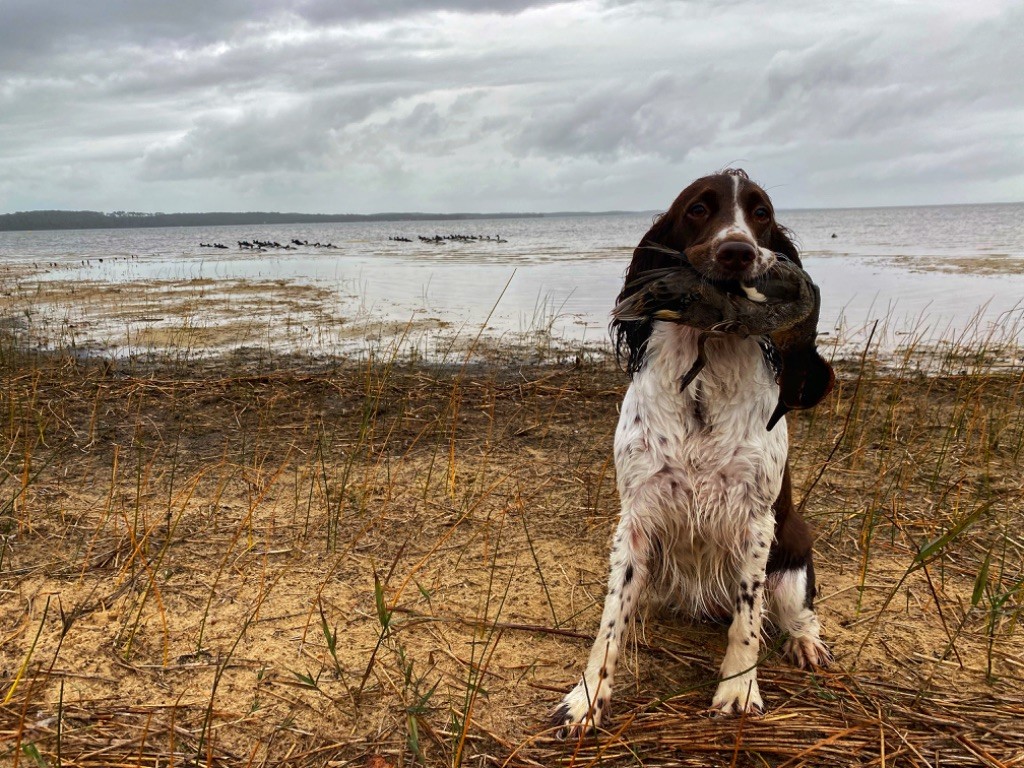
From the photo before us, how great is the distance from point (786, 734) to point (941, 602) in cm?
141

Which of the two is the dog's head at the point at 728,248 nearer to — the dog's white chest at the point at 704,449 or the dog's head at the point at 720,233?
the dog's head at the point at 720,233

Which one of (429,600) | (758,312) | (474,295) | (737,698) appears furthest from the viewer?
(474,295)

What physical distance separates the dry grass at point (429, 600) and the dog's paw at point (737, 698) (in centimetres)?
6

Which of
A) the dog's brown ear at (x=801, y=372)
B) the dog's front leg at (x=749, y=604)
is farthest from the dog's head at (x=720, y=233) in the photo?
the dog's front leg at (x=749, y=604)

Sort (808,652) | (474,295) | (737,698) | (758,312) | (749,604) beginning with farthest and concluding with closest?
1. (474,295)
2. (808,652)
3. (749,604)
4. (737,698)
5. (758,312)

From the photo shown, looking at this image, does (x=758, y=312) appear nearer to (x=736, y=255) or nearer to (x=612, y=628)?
(x=736, y=255)

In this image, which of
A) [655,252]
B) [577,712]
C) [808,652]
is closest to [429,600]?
[577,712]

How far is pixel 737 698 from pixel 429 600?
1.30m

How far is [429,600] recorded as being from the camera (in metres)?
3.25

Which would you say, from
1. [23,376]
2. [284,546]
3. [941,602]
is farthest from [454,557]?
[23,376]

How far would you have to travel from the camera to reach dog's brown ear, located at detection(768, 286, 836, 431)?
267cm

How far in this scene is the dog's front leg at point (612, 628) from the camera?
2.59 metres

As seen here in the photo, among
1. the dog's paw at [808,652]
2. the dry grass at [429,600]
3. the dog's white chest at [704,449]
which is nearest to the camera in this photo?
the dry grass at [429,600]

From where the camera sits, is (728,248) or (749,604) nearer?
(728,248)
